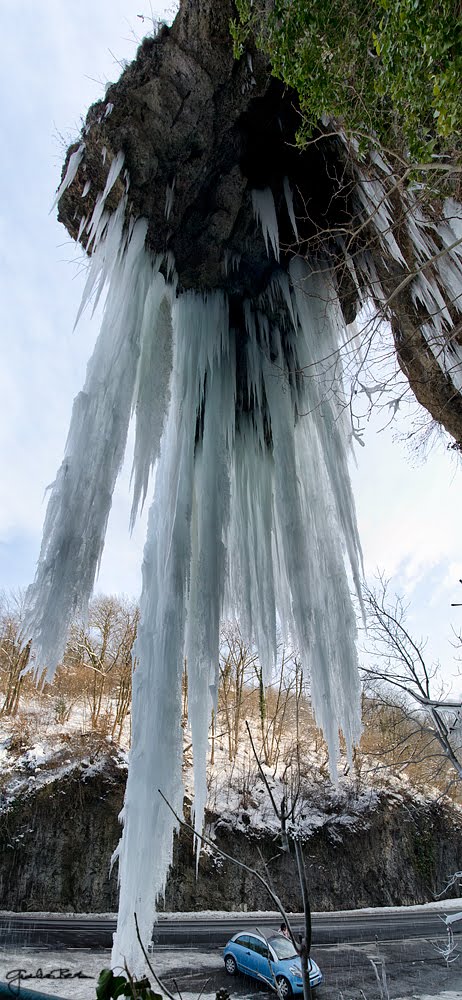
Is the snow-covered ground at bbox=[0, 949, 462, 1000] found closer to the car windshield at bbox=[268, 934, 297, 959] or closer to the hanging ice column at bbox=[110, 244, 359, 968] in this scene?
the car windshield at bbox=[268, 934, 297, 959]

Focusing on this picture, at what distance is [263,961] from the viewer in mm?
7578

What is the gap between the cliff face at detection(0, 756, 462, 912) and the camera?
12086 millimetres

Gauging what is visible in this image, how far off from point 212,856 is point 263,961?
227 inches

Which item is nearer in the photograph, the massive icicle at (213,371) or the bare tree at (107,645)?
the massive icicle at (213,371)

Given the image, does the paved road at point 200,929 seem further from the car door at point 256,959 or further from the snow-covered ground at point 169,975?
the car door at point 256,959

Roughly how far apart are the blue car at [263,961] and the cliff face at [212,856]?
3.28 m

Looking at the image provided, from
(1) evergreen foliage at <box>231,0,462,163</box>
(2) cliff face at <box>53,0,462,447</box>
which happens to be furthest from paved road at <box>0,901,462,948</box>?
(1) evergreen foliage at <box>231,0,462,163</box>

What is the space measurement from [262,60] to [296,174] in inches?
46.0

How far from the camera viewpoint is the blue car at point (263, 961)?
291 inches

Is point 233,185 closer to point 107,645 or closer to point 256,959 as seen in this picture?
point 256,959

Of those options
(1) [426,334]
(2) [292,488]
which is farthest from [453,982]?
(1) [426,334]

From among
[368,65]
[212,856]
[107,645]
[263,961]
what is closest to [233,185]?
[368,65]

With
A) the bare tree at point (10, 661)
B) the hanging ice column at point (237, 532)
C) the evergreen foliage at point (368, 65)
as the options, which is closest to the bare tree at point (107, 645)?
the bare tree at point (10, 661)

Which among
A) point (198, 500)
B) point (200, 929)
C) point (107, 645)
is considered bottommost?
point (200, 929)
